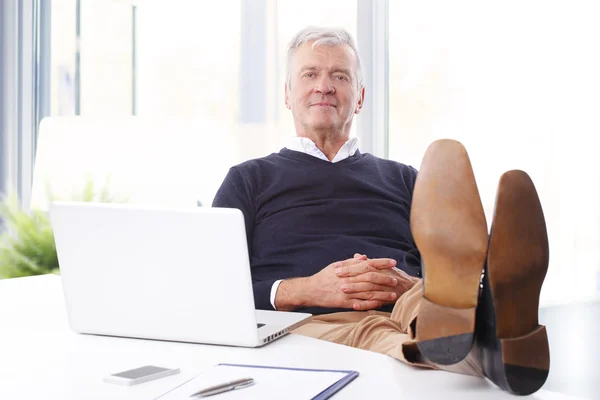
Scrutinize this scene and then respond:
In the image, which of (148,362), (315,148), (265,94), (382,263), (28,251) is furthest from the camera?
(28,251)

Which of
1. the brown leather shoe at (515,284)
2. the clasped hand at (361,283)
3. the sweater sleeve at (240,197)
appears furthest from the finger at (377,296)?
the brown leather shoe at (515,284)

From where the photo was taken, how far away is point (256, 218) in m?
1.99

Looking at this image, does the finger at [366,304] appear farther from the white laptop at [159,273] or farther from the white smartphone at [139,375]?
the white smartphone at [139,375]

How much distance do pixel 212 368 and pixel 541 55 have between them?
65.1 inches

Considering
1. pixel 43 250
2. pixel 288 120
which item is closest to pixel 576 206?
pixel 288 120

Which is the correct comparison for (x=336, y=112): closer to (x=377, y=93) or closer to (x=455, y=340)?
(x=377, y=93)

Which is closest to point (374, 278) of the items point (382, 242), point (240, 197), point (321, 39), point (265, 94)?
point (382, 242)

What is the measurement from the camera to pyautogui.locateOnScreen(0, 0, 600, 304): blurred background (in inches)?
82.5

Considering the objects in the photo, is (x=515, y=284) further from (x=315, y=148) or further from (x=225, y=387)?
(x=315, y=148)

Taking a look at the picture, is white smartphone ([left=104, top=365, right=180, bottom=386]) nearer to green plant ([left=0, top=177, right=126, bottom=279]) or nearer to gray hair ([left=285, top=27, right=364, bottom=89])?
gray hair ([left=285, top=27, right=364, bottom=89])

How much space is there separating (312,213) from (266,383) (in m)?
1.07

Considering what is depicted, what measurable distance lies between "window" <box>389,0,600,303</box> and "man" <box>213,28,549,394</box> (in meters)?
0.38

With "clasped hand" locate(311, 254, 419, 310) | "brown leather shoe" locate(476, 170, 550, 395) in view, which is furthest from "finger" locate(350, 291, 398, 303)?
"brown leather shoe" locate(476, 170, 550, 395)

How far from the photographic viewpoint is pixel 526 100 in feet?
7.23
